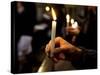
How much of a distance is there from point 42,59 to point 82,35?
21.3 inches

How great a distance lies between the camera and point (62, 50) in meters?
2.59

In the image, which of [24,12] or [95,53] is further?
[95,53]

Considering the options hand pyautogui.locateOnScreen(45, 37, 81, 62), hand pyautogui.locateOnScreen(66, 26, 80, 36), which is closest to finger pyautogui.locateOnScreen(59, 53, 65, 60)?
hand pyautogui.locateOnScreen(45, 37, 81, 62)

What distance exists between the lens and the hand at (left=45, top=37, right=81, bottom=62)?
2540 mm

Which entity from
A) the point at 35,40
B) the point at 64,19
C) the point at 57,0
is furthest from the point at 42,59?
the point at 57,0

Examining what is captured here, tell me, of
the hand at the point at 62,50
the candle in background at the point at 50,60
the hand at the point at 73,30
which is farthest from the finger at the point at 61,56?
the hand at the point at 73,30

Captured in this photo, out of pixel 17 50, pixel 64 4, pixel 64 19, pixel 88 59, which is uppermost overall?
pixel 64 4

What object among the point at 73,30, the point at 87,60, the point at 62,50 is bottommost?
the point at 87,60

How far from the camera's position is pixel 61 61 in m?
2.58

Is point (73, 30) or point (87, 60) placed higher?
point (73, 30)

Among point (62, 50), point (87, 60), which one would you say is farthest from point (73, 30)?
point (87, 60)

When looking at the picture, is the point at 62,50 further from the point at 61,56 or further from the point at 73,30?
the point at 73,30

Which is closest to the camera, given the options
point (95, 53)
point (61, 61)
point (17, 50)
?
point (17, 50)

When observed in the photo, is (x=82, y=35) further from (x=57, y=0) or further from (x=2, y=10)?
(x=2, y=10)
